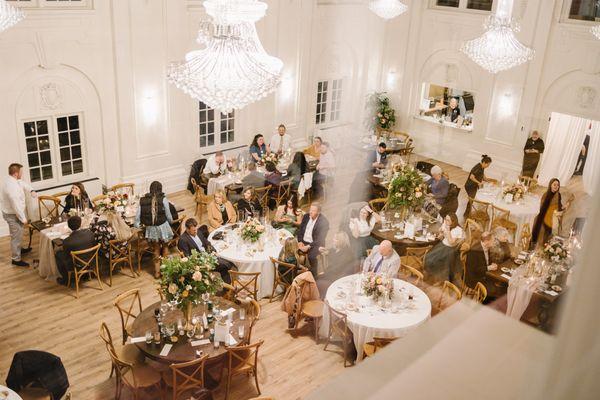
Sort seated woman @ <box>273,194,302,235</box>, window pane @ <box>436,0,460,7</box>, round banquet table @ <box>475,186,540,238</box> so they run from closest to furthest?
seated woman @ <box>273,194,302,235</box>, round banquet table @ <box>475,186,540,238</box>, window pane @ <box>436,0,460,7</box>

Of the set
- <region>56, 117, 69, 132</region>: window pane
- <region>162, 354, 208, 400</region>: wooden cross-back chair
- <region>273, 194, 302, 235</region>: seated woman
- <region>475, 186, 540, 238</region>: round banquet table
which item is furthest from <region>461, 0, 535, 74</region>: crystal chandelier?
<region>56, 117, 69, 132</region>: window pane

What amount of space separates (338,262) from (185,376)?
2.71 meters

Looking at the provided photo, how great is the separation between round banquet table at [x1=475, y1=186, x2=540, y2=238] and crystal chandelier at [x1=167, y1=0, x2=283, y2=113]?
5.14 metres

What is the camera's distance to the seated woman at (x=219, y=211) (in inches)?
328

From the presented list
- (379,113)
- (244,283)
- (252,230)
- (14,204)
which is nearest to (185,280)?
(244,283)

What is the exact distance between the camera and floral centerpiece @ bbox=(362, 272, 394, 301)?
622 centimetres

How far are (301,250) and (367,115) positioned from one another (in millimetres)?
7718

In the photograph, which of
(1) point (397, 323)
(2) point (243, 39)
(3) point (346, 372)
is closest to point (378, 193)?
(1) point (397, 323)

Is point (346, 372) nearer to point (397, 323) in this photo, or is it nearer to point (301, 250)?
point (397, 323)

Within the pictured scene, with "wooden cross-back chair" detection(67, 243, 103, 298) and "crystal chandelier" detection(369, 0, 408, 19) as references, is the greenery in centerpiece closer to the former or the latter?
"wooden cross-back chair" detection(67, 243, 103, 298)

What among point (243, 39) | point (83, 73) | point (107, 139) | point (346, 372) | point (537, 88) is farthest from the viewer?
point (537, 88)

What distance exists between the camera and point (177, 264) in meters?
5.54

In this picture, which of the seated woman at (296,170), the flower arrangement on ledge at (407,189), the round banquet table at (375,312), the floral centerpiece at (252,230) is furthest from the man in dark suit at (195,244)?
the seated woman at (296,170)

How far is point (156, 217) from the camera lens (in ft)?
26.2
